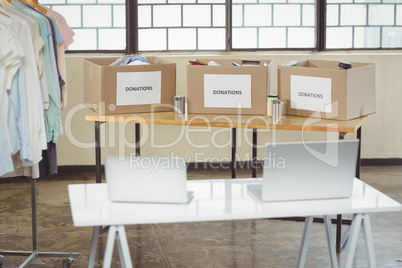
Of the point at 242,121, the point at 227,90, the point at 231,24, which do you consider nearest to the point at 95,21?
the point at 231,24

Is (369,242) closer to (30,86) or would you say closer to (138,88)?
(30,86)

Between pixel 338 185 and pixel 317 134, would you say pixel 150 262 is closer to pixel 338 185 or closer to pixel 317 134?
pixel 338 185

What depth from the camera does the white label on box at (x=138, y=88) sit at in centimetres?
447

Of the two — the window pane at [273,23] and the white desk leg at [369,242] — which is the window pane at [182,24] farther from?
the white desk leg at [369,242]

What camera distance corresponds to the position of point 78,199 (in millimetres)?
2840

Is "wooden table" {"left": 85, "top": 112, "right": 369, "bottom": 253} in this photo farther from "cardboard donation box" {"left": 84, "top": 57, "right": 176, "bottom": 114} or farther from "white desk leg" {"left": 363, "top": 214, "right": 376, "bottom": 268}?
"white desk leg" {"left": 363, "top": 214, "right": 376, "bottom": 268}

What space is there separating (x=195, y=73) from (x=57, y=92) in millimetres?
964

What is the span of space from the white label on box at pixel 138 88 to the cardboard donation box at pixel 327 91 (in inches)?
32.4

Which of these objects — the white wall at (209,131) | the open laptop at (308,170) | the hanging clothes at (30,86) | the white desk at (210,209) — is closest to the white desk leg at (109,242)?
the white desk at (210,209)

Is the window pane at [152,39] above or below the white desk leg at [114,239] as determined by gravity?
above

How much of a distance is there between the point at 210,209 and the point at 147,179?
0.91 ft

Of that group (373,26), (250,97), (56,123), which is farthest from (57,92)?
(373,26)

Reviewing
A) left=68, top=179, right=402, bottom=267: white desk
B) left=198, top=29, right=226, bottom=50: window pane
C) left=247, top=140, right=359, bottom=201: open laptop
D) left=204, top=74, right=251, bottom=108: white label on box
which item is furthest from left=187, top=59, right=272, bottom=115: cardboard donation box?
left=198, top=29, right=226, bottom=50: window pane

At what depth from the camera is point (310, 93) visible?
14.3ft
